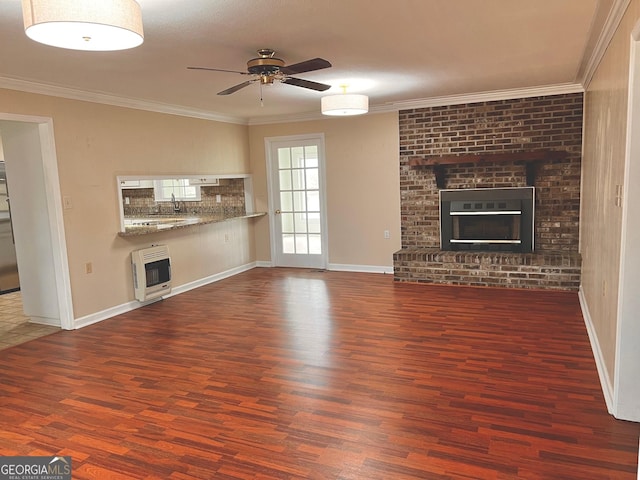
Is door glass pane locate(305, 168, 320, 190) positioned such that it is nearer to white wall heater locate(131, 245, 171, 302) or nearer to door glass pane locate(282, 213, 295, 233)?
door glass pane locate(282, 213, 295, 233)

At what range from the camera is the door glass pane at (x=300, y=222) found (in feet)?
23.9

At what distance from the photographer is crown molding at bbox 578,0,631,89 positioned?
267 cm

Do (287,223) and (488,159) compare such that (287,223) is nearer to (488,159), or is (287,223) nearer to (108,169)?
(108,169)

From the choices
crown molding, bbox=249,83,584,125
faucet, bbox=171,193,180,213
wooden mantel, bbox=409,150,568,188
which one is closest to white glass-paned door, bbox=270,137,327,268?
crown molding, bbox=249,83,584,125

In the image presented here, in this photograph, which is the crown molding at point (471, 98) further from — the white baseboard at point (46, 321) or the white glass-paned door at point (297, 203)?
the white baseboard at point (46, 321)

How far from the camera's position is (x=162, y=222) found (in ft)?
20.6

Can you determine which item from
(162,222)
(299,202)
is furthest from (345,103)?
(162,222)

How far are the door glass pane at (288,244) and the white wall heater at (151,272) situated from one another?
2.21m

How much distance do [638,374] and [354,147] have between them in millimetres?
4816

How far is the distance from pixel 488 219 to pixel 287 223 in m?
3.05

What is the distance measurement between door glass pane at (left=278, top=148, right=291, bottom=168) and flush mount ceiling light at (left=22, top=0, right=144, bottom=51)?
16.9 ft

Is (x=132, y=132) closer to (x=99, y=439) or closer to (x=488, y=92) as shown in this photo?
(x=99, y=439)

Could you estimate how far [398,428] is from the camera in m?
2.58

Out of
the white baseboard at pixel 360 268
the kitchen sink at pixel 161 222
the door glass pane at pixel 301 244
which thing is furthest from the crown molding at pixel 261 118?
the white baseboard at pixel 360 268
